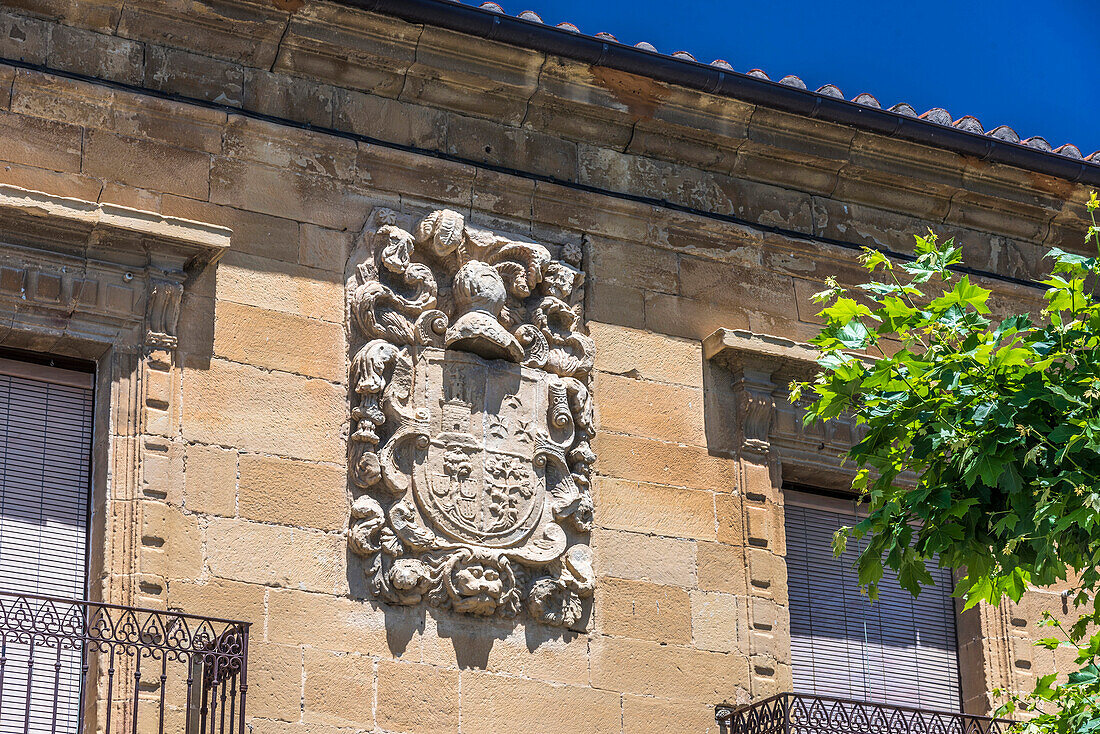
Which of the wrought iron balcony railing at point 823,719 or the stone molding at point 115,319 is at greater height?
the stone molding at point 115,319

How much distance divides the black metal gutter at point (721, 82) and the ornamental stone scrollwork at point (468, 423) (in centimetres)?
97

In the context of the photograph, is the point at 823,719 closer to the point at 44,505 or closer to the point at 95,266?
the point at 44,505

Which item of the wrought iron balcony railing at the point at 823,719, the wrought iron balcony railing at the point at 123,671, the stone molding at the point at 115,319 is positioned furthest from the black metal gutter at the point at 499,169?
the wrought iron balcony railing at the point at 123,671

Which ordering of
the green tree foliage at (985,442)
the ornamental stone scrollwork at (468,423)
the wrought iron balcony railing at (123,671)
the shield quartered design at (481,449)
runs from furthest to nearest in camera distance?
the shield quartered design at (481,449), the ornamental stone scrollwork at (468,423), the wrought iron balcony railing at (123,671), the green tree foliage at (985,442)

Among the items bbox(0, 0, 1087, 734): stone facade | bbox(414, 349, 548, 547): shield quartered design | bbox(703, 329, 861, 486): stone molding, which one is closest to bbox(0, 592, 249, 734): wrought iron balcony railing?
bbox(0, 0, 1087, 734): stone facade

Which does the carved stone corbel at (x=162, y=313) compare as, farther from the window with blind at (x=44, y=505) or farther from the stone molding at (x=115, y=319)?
the window with blind at (x=44, y=505)

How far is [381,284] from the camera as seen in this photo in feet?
31.7

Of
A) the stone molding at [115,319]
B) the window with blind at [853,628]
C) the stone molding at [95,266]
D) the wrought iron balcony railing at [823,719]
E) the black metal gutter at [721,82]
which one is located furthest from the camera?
the window with blind at [853,628]

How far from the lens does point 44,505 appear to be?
28.8 ft

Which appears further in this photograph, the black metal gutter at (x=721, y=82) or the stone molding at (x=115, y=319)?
the black metal gutter at (x=721, y=82)

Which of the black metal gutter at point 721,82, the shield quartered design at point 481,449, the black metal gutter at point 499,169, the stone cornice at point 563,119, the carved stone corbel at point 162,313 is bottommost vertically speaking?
the shield quartered design at point 481,449

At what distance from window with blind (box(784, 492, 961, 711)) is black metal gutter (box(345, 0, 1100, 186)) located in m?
2.04

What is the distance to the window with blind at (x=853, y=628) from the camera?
10.3 metres

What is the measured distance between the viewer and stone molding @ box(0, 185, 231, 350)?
8.88m
